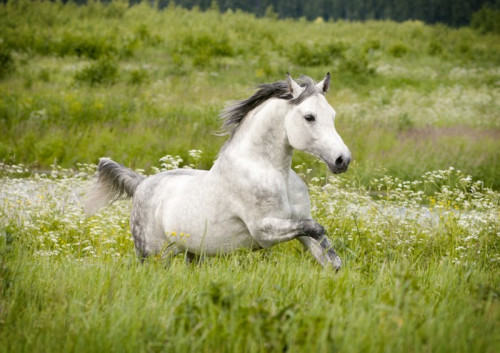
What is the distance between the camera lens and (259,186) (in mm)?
4523

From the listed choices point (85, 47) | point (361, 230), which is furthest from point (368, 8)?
point (361, 230)

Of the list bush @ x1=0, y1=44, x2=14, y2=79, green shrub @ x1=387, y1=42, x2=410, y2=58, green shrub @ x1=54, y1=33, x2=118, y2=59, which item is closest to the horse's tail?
bush @ x1=0, y1=44, x2=14, y2=79

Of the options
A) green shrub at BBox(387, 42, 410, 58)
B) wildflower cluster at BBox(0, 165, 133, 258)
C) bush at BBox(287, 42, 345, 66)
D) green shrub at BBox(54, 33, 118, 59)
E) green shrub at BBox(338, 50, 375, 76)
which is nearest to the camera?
wildflower cluster at BBox(0, 165, 133, 258)

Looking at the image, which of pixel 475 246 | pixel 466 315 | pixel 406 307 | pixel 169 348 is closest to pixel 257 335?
pixel 169 348

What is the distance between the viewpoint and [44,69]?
24.2 m

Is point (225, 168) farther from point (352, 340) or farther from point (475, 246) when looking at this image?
point (475, 246)

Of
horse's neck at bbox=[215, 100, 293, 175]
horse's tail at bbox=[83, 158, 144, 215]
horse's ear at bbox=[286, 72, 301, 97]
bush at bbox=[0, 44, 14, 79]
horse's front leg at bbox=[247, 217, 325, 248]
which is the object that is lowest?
bush at bbox=[0, 44, 14, 79]

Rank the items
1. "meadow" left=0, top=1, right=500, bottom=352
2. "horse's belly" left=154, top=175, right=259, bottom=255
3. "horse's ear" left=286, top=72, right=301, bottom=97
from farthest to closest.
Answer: "horse's belly" left=154, top=175, right=259, bottom=255 → "horse's ear" left=286, top=72, right=301, bottom=97 → "meadow" left=0, top=1, right=500, bottom=352

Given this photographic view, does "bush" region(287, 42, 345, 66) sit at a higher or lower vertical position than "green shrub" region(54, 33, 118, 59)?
higher

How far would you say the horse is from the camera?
438cm

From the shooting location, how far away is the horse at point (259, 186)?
438 centimetres

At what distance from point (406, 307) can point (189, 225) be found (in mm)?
2258

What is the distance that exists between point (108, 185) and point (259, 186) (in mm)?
2133

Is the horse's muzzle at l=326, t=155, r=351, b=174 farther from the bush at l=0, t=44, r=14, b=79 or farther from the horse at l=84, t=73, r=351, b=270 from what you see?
the bush at l=0, t=44, r=14, b=79
